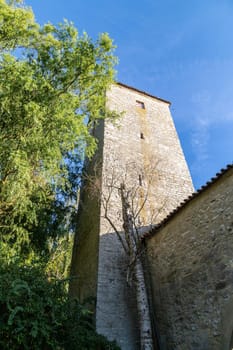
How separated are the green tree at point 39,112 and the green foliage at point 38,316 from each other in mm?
1824

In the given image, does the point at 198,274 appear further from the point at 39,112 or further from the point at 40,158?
the point at 39,112

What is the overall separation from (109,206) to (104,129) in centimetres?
392

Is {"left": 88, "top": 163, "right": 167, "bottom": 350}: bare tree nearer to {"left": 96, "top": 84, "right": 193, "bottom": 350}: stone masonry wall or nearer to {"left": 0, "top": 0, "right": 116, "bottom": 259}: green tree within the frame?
{"left": 96, "top": 84, "right": 193, "bottom": 350}: stone masonry wall

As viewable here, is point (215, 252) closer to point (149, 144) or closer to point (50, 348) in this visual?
point (50, 348)

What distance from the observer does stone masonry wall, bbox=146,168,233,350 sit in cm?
463

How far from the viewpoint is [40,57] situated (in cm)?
803

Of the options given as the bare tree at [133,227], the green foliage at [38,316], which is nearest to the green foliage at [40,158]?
the green foliage at [38,316]

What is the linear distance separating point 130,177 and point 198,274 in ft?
15.4

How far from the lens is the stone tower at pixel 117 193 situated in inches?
251

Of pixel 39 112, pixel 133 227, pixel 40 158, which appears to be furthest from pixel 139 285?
pixel 39 112

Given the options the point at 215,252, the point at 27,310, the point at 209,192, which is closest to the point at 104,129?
the point at 209,192

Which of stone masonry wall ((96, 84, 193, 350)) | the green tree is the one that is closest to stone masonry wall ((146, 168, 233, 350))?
stone masonry wall ((96, 84, 193, 350))

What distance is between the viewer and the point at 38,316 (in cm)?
435

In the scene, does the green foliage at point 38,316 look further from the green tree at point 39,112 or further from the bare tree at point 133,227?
the green tree at point 39,112
